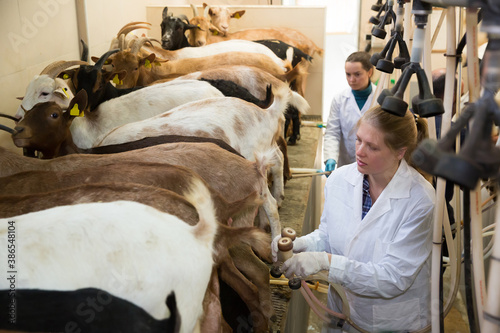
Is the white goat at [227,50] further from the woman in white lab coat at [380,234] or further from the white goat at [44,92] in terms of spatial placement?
the woman in white lab coat at [380,234]

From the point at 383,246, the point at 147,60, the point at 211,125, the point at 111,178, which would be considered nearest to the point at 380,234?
the point at 383,246

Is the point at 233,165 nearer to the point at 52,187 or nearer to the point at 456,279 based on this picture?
the point at 52,187

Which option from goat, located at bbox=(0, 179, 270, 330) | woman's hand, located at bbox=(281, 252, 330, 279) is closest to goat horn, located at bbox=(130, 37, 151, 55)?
goat, located at bbox=(0, 179, 270, 330)

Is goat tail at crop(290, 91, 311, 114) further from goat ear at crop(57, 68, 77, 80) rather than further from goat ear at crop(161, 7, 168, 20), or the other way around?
goat ear at crop(161, 7, 168, 20)

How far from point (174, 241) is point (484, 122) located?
980 millimetres

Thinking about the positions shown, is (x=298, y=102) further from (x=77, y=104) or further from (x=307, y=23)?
(x=307, y=23)

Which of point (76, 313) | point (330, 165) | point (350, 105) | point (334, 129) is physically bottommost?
point (330, 165)

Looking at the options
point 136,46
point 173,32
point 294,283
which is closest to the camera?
point 294,283

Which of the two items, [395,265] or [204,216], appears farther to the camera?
[395,265]

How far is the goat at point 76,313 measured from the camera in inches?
55.7

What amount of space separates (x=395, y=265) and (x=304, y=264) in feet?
1.36

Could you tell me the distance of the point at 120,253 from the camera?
151cm

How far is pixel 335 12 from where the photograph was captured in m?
12.2

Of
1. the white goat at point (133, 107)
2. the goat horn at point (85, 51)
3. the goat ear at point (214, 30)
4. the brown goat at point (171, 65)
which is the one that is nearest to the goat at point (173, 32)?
the goat ear at point (214, 30)
